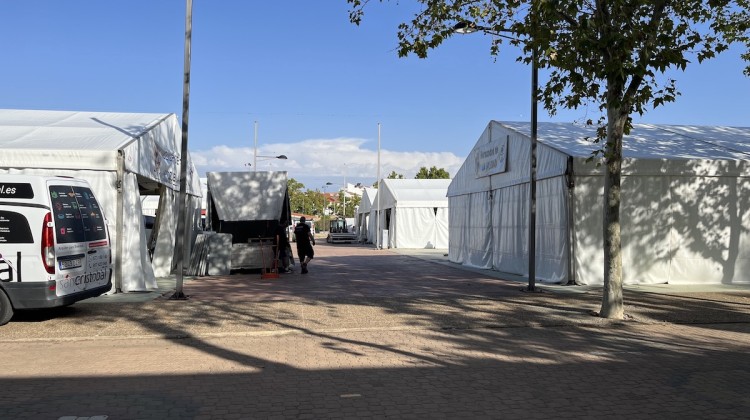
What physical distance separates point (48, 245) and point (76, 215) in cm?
86

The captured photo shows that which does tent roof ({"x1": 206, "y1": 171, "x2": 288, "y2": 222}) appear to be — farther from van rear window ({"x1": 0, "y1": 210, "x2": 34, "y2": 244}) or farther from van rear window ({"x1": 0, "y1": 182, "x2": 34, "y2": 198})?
van rear window ({"x1": 0, "y1": 210, "x2": 34, "y2": 244})

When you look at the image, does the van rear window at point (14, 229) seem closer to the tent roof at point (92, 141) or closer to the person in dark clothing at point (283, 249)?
the tent roof at point (92, 141)

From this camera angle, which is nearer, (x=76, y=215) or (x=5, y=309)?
(x=5, y=309)

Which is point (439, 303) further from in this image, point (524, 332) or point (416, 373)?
point (416, 373)

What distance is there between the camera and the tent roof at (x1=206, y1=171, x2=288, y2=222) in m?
19.0

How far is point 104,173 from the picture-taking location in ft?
39.9

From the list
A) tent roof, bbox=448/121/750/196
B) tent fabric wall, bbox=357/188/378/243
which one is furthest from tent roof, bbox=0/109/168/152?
tent fabric wall, bbox=357/188/378/243

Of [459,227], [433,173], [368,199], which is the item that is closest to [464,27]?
[459,227]

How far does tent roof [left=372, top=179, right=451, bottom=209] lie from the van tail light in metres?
29.8

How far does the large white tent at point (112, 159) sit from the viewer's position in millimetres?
12023

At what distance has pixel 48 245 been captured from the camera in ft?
28.8

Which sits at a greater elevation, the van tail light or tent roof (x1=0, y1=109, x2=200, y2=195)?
tent roof (x1=0, y1=109, x2=200, y2=195)

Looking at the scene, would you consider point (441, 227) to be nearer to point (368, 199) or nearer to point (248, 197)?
point (368, 199)

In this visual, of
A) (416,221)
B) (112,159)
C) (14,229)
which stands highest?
(112,159)
